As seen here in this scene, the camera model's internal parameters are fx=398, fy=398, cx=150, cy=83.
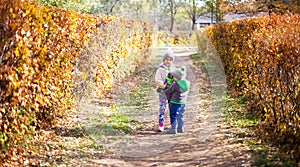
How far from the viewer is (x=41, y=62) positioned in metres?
5.53

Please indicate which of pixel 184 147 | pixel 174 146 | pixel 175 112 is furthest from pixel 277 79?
pixel 175 112

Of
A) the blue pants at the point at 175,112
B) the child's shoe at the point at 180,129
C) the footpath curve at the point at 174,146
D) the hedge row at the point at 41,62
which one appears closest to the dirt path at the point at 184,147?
the footpath curve at the point at 174,146

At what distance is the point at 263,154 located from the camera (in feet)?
19.2

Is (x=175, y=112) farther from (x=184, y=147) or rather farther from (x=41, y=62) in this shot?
(x=41, y=62)

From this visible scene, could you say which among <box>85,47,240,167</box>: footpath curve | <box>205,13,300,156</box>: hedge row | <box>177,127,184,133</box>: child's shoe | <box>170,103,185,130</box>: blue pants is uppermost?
<box>205,13,300,156</box>: hedge row

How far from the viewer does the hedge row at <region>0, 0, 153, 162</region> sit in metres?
4.54

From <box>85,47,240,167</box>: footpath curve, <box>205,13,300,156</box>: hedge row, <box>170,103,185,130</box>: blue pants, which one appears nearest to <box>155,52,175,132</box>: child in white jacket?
<box>170,103,185,130</box>: blue pants

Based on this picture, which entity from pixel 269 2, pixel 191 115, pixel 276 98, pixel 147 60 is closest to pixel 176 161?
pixel 276 98

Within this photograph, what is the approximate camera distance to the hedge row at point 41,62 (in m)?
4.54

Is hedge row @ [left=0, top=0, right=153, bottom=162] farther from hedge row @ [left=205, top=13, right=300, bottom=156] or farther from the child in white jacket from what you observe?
hedge row @ [left=205, top=13, right=300, bottom=156]

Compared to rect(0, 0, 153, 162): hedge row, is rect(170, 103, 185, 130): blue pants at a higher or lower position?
lower

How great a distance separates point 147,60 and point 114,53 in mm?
7336

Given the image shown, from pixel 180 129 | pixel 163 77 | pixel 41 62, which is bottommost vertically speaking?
pixel 180 129

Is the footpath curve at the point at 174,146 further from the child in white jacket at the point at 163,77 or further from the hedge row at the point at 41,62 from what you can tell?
the hedge row at the point at 41,62
